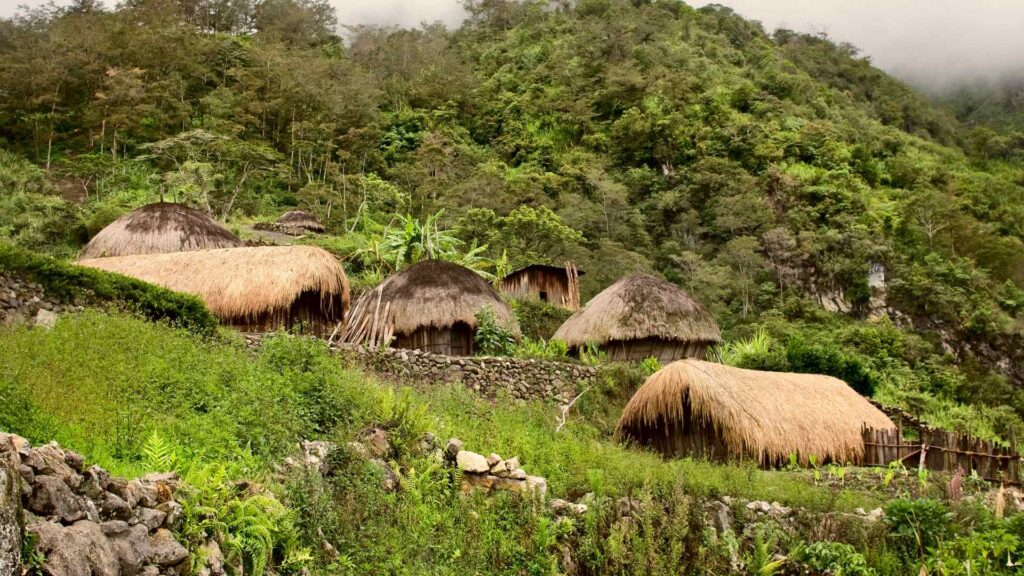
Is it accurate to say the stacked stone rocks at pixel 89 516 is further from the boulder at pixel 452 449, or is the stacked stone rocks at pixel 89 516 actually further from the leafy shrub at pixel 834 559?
the leafy shrub at pixel 834 559

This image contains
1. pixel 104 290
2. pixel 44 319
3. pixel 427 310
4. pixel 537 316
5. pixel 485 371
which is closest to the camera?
pixel 44 319

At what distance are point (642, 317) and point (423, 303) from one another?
17.6 feet

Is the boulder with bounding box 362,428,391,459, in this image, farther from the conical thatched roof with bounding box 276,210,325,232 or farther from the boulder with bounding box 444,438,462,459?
the conical thatched roof with bounding box 276,210,325,232

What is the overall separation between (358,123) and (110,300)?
1481 inches

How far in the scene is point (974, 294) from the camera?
3566 cm

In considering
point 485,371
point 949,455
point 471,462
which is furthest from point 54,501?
point 949,455

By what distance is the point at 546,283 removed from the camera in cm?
2767

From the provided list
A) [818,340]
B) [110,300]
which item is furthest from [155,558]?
[818,340]

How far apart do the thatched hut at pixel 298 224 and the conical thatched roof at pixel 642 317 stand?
15.6 metres

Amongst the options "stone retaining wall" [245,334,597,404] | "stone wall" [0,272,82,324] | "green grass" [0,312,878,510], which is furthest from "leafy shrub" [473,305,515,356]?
"stone wall" [0,272,82,324]

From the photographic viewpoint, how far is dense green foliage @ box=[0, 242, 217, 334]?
34.6ft

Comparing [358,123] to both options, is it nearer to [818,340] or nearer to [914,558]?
[818,340]

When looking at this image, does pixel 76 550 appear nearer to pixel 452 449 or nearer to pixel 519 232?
pixel 452 449

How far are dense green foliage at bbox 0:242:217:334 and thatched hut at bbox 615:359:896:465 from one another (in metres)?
6.90
